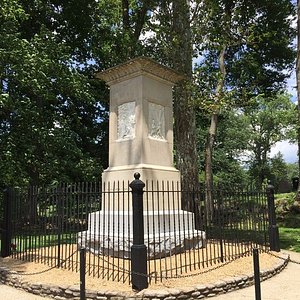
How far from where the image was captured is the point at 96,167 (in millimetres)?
18188

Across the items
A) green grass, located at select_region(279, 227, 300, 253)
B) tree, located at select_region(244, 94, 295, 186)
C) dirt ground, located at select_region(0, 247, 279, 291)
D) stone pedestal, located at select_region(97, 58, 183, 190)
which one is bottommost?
green grass, located at select_region(279, 227, 300, 253)

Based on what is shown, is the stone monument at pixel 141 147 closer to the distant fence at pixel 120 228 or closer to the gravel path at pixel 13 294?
the distant fence at pixel 120 228

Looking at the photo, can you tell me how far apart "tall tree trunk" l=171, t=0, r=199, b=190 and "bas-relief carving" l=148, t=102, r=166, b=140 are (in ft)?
13.6

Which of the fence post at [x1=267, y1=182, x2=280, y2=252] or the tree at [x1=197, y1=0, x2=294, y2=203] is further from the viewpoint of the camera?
the tree at [x1=197, y1=0, x2=294, y2=203]

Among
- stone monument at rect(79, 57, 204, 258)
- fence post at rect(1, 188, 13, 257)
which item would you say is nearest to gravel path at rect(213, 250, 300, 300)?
stone monument at rect(79, 57, 204, 258)

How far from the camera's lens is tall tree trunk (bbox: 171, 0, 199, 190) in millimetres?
14062

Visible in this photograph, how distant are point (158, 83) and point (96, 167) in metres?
8.98

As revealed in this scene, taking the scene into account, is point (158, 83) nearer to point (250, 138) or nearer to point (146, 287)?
point (146, 287)

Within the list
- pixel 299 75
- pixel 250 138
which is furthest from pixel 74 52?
pixel 250 138

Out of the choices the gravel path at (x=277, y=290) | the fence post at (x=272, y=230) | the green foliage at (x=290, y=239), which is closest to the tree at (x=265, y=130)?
the green foliage at (x=290, y=239)

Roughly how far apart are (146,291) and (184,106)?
9404 millimetres

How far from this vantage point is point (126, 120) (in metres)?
→ 9.84

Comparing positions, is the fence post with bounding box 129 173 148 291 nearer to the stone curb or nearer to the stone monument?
the stone curb

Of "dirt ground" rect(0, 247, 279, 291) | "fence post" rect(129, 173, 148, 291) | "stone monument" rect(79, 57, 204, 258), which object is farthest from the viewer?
"stone monument" rect(79, 57, 204, 258)
